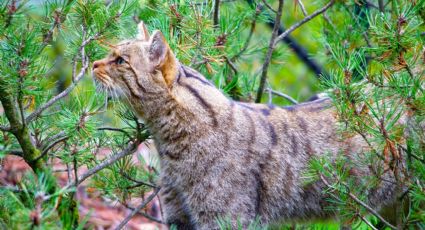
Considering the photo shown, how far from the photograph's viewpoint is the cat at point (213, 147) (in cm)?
400

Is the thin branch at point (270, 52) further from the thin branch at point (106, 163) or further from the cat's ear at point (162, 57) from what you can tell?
the thin branch at point (106, 163)

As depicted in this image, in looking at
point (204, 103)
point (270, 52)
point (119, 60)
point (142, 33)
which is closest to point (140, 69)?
point (119, 60)

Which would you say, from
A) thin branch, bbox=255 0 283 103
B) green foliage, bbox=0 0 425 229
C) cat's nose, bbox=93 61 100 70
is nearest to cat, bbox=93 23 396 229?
cat's nose, bbox=93 61 100 70

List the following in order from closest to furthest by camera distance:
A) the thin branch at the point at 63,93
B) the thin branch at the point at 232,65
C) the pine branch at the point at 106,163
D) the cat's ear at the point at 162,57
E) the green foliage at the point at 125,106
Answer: the green foliage at the point at 125,106 → the thin branch at the point at 63,93 → the pine branch at the point at 106,163 → the cat's ear at the point at 162,57 → the thin branch at the point at 232,65

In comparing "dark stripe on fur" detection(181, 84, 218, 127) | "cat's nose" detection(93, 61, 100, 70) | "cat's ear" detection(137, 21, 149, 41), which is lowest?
"dark stripe on fur" detection(181, 84, 218, 127)

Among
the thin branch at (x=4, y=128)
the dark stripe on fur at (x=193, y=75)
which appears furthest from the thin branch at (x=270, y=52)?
the thin branch at (x=4, y=128)

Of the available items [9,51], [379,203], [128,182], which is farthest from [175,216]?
[9,51]

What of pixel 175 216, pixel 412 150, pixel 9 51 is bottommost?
pixel 175 216

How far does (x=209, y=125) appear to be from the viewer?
4.10 m

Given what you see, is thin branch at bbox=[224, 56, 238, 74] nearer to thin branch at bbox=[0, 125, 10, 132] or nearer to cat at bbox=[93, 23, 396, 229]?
cat at bbox=[93, 23, 396, 229]

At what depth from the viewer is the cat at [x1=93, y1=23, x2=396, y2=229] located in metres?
4.00

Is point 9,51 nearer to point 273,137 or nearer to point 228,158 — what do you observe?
point 228,158

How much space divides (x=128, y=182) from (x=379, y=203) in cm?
149

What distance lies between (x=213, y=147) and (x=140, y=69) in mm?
583
